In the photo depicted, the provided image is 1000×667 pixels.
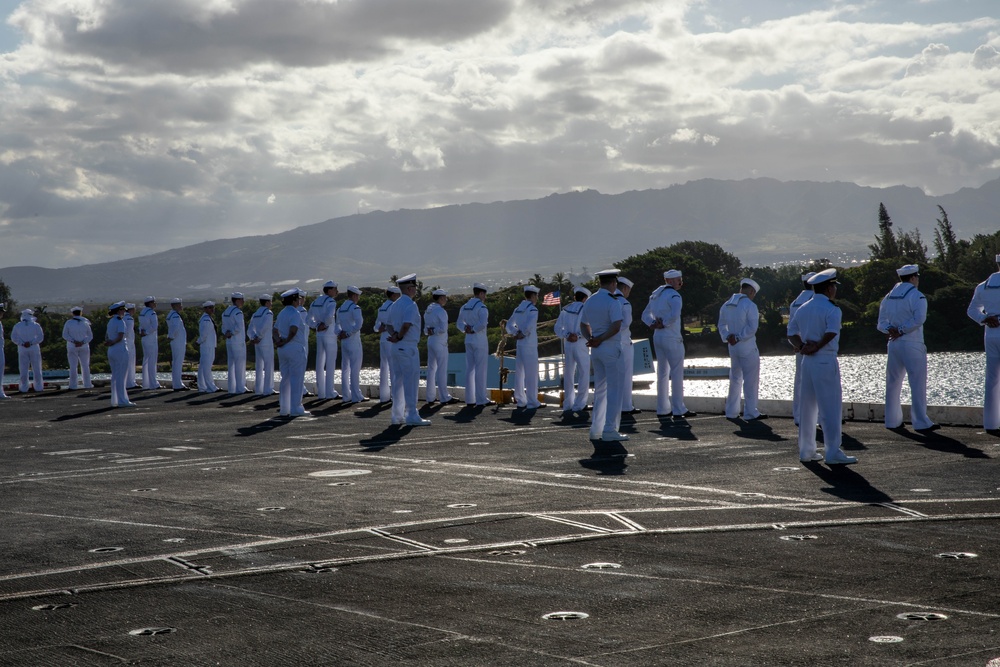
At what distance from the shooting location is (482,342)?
23.4m

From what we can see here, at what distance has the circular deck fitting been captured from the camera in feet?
19.1

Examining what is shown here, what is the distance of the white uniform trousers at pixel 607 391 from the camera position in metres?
15.2

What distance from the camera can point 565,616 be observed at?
588cm

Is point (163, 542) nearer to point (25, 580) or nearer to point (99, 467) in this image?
point (25, 580)

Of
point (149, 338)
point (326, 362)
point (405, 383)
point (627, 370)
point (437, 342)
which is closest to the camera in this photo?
point (627, 370)

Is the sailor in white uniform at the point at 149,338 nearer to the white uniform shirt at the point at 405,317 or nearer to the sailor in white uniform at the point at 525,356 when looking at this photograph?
the sailor in white uniform at the point at 525,356

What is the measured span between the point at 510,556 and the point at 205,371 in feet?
77.4

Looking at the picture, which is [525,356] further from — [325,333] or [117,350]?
[117,350]

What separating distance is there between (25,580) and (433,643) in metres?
3.27

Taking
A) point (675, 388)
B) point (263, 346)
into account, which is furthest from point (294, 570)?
point (263, 346)

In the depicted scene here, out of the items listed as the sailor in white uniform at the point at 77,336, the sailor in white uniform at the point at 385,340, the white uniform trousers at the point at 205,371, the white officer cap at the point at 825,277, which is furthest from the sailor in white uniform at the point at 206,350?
the white officer cap at the point at 825,277

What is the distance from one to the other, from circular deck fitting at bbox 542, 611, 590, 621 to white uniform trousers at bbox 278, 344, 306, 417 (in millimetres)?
14239

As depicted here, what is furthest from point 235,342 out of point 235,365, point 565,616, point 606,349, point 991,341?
point 565,616

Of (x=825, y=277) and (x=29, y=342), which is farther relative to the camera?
(x=29, y=342)
